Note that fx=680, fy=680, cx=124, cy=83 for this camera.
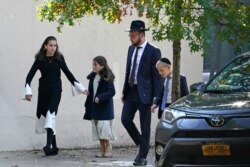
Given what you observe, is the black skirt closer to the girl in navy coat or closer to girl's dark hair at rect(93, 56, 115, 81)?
the girl in navy coat

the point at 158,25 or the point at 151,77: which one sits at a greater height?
the point at 158,25

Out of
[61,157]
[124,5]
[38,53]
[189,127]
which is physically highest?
[124,5]

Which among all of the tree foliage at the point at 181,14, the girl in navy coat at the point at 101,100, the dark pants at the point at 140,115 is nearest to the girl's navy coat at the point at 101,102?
the girl in navy coat at the point at 101,100

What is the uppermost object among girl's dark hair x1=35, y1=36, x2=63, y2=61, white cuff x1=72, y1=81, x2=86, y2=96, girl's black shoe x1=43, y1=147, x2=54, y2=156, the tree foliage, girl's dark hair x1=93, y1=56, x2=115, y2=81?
the tree foliage

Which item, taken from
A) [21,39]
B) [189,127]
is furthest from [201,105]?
[21,39]

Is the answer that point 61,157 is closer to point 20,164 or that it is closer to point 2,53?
point 20,164

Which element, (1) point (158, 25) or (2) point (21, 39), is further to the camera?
(2) point (21, 39)

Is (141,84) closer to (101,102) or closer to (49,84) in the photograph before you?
(101,102)

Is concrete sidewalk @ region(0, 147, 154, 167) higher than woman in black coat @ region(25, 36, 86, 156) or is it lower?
lower

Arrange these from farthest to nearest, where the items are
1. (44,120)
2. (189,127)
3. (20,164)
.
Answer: (44,120) < (20,164) < (189,127)

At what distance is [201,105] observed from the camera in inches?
305

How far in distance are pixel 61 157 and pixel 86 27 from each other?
2.38 meters

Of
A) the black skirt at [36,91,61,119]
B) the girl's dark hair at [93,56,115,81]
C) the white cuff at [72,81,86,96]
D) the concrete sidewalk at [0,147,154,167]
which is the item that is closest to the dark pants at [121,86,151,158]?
the concrete sidewalk at [0,147,154,167]

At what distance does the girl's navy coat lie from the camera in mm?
10523
